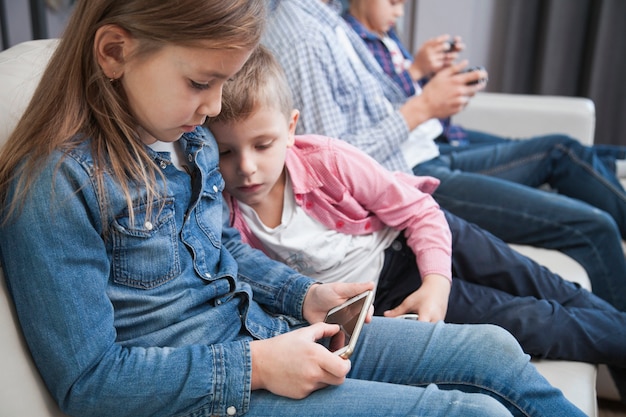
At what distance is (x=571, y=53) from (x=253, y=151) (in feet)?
7.56

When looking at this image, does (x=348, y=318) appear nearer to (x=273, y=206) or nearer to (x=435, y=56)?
(x=273, y=206)

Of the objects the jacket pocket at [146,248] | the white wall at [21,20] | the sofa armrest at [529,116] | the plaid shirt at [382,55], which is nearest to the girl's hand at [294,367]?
the jacket pocket at [146,248]

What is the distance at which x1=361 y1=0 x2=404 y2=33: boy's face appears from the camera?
1812 mm

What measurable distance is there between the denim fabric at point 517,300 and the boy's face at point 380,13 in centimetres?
69

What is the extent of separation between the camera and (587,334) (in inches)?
47.2

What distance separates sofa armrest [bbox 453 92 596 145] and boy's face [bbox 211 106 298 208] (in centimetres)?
130

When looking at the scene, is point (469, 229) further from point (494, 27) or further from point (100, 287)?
point (494, 27)

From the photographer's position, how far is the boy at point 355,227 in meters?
1.07

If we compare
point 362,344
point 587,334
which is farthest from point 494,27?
point 362,344

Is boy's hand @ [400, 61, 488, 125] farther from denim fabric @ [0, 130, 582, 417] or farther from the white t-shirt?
denim fabric @ [0, 130, 582, 417]

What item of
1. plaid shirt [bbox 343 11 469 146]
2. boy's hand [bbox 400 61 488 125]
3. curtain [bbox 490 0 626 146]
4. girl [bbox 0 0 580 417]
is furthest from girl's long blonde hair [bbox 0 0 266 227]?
curtain [bbox 490 0 626 146]

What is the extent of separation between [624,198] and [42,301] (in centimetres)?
147

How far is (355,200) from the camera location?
1182 millimetres

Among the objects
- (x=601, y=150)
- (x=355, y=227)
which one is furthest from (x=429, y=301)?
(x=601, y=150)
